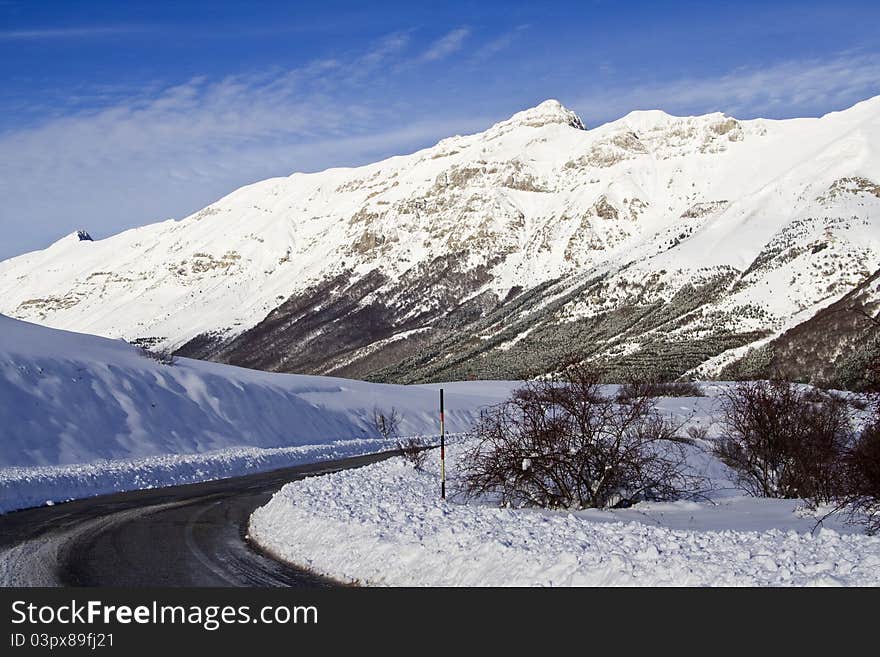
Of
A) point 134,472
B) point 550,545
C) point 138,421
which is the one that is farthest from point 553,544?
point 138,421

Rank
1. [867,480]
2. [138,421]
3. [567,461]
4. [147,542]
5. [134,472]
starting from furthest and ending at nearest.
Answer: [138,421], [134,472], [567,461], [147,542], [867,480]

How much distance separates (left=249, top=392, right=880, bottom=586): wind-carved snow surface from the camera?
10.0 metres

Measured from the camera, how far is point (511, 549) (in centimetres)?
1116

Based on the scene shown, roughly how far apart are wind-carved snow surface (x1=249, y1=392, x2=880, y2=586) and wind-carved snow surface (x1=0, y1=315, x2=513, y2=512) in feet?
29.5

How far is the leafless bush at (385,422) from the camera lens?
45094 mm

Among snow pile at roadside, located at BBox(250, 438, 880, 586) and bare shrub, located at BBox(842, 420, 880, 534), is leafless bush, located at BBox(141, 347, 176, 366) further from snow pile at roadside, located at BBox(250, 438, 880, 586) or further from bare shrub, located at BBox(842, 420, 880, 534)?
bare shrub, located at BBox(842, 420, 880, 534)

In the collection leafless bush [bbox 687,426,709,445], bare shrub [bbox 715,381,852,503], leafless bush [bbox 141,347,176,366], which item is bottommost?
leafless bush [bbox 687,426,709,445]

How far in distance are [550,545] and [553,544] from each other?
8 centimetres

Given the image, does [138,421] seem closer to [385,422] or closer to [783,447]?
[385,422]

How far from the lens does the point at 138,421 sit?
32.3 meters

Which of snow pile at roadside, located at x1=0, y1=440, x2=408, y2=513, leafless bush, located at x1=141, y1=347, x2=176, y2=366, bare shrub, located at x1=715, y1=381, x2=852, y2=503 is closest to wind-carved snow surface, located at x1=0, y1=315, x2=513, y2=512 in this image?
snow pile at roadside, located at x1=0, y1=440, x2=408, y2=513

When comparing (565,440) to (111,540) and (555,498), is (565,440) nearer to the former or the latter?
(555,498)

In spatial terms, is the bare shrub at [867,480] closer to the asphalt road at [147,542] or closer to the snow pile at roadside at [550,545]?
the snow pile at roadside at [550,545]

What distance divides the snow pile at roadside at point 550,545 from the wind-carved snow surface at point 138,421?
8990 millimetres
